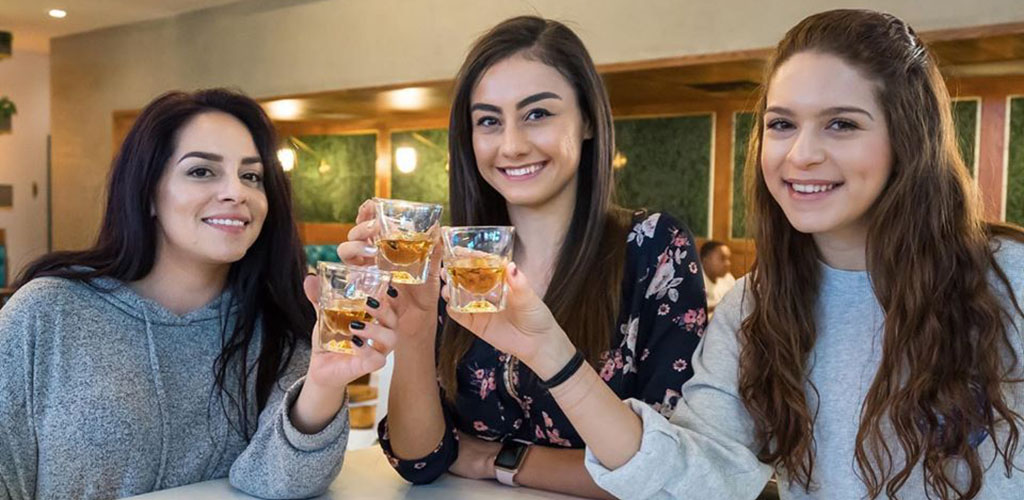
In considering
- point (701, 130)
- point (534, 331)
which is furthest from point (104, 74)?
point (534, 331)

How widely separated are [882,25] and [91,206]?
9.04 m

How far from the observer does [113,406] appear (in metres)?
1.94

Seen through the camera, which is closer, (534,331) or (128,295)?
(534,331)

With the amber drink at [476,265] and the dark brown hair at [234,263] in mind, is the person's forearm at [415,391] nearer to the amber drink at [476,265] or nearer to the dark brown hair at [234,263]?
the dark brown hair at [234,263]

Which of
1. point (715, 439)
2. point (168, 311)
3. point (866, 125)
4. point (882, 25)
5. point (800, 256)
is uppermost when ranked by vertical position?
point (882, 25)

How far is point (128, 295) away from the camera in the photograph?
208 centimetres

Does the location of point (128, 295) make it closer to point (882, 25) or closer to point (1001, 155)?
point (882, 25)

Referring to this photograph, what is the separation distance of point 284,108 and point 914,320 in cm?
706

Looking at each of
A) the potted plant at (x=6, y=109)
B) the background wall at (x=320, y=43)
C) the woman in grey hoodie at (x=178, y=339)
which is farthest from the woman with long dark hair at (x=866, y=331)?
the potted plant at (x=6, y=109)

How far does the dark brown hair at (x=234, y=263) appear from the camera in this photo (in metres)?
2.11

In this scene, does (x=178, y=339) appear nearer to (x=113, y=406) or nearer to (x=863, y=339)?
(x=113, y=406)

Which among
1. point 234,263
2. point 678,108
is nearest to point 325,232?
point 678,108

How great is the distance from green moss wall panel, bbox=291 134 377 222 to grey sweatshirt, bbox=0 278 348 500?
659cm

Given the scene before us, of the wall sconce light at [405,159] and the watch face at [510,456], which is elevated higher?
the wall sconce light at [405,159]
